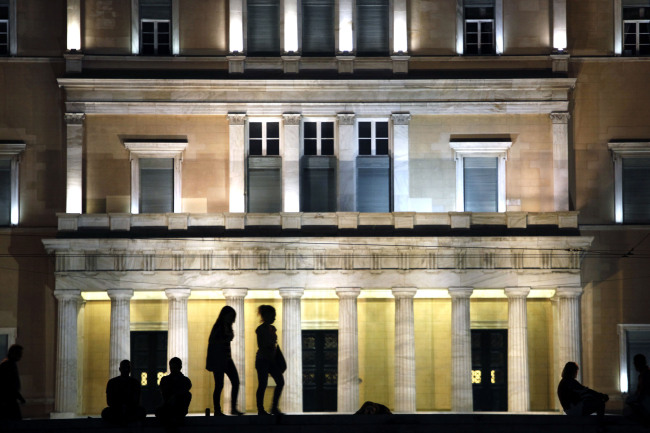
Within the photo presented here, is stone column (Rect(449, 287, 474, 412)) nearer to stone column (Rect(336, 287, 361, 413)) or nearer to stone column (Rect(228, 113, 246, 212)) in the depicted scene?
stone column (Rect(336, 287, 361, 413))

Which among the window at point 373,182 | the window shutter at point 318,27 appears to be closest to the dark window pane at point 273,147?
the window at point 373,182

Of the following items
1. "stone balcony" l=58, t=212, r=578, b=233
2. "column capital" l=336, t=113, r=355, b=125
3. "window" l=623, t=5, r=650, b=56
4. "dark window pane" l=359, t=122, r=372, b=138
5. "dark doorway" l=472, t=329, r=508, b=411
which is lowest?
"dark doorway" l=472, t=329, r=508, b=411

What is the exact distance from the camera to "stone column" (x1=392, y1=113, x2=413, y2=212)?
49438mm

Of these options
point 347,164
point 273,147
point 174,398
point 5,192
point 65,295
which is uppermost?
point 273,147

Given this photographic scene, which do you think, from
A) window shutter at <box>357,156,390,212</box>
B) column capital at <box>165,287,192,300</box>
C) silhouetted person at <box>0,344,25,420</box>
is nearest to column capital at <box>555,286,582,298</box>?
window shutter at <box>357,156,390,212</box>

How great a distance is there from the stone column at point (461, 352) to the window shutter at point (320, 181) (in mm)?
5410

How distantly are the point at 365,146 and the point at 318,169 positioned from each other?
188 centimetres

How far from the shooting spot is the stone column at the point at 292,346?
47625 mm

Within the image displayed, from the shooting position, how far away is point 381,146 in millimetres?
50062

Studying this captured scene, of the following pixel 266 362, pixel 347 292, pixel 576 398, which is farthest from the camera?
pixel 347 292

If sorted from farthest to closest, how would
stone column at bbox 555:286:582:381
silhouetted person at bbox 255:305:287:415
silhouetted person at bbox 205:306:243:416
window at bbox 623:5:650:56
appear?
window at bbox 623:5:650:56
stone column at bbox 555:286:582:381
silhouetted person at bbox 255:305:287:415
silhouetted person at bbox 205:306:243:416

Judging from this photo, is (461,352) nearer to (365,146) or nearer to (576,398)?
(365,146)

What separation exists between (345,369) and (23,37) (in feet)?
54.5

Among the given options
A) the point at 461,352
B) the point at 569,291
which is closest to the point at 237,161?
the point at 461,352
